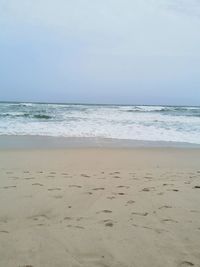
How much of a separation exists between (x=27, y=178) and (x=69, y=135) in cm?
776

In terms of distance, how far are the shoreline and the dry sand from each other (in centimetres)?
336

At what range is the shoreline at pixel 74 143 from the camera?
10.2 metres

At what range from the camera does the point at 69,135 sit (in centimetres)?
1318

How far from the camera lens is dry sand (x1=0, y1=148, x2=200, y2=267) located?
8.66 ft

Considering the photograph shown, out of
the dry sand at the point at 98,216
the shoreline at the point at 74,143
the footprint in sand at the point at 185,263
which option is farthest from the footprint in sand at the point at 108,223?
the shoreline at the point at 74,143

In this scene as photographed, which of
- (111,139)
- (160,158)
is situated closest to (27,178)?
(160,158)

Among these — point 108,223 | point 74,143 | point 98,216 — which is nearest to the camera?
point 108,223

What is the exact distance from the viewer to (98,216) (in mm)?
3594

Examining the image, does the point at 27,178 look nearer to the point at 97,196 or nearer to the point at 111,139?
the point at 97,196

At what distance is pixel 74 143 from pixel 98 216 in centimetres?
753

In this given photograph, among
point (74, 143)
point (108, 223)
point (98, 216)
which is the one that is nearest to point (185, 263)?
point (108, 223)

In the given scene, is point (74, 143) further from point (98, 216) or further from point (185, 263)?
point (185, 263)

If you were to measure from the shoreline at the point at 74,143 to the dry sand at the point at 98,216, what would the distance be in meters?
3.36

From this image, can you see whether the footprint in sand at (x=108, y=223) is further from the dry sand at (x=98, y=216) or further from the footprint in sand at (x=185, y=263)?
the footprint in sand at (x=185, y=263)
